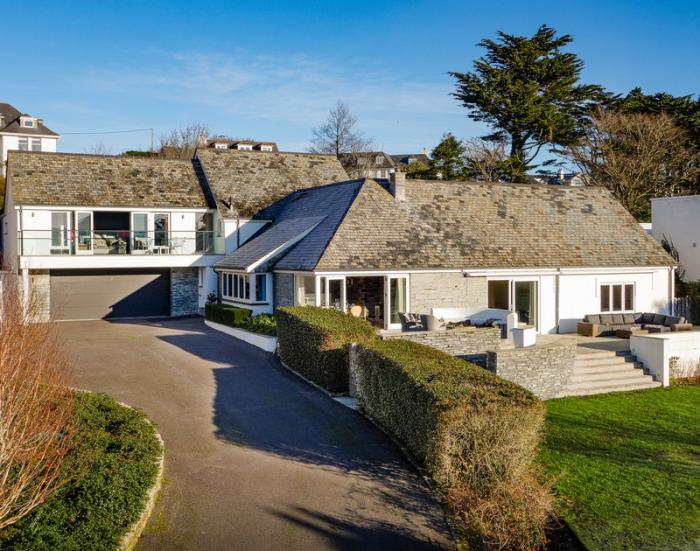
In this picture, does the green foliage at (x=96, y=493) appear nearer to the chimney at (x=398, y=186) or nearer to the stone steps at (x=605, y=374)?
the stone steps at (x=605, y=374)

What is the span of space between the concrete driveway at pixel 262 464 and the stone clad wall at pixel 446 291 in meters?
6.50

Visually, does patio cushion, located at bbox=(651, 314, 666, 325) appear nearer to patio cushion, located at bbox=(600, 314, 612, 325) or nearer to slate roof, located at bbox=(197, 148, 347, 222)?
patio cushion, located at bbox=(600, 314, 612, 325)

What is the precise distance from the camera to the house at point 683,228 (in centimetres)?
3134

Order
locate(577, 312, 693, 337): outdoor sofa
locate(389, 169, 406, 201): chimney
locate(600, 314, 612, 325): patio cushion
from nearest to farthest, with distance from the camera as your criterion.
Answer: locate(577, 312, 693, 337): outdoor sofa < locate(600, 314, 612, 325): patio cushion < locate(389, 169, 406, 201): chimney

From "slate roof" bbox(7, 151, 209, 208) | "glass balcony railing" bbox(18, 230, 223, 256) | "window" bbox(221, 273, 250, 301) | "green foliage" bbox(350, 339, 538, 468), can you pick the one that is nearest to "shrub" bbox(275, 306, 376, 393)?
"green foliage" bbox(350, 339, 538, 468)

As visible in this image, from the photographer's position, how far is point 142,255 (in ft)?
101

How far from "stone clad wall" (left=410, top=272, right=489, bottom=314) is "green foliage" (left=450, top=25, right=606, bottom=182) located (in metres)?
25.1

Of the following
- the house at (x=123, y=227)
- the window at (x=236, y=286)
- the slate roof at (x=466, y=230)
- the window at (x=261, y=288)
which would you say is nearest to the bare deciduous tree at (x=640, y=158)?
the slate roof at (x=466, y=230)

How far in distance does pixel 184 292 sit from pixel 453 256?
13.7 meters

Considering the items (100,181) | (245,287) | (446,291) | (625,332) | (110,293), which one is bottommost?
(625,332)

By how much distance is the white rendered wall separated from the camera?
27.0 metres

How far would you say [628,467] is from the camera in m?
13.7

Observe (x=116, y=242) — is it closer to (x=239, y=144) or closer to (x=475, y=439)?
(x=475, y=439)

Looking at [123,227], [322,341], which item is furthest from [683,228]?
[123,227]
